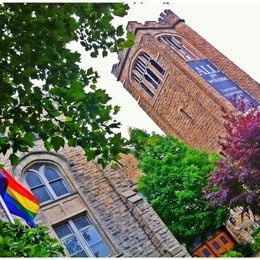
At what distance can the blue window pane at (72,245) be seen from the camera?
13.0m

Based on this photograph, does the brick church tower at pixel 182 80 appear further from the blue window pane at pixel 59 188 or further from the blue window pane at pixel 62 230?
the blue window pane at pixel 62 230

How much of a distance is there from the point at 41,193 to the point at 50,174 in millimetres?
843

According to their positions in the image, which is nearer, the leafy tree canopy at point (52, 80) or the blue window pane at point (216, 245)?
the leafy tree canopy at point (52, 80)

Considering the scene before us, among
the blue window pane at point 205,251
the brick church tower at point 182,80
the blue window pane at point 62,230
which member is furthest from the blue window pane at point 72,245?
the brick church tower at point 182,80

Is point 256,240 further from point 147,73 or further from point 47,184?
point 147,73

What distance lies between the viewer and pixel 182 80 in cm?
3044

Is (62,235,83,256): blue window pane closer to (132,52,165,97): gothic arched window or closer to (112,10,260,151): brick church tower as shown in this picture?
(112,10,260,151): brick church tower

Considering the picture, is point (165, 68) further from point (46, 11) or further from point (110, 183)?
point (46, 11)

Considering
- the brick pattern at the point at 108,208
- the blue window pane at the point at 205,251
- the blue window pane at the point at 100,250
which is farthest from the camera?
the blue window pane at the point at 205,251

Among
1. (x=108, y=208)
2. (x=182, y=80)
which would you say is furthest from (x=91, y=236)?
(x=182, y=80)

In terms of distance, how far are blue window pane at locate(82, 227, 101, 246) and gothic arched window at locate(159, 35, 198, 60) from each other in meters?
21.2

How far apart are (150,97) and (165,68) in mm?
3387

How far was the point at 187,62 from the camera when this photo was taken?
102ft

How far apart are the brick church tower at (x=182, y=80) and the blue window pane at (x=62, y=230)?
16.3 meters
